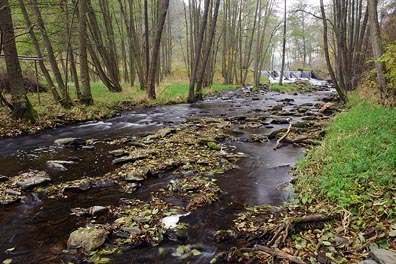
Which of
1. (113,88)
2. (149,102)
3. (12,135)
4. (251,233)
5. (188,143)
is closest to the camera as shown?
(251,233)

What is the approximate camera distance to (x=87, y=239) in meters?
3.29

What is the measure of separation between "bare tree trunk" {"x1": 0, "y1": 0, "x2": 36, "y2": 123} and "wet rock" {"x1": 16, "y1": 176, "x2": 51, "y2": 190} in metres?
5.54

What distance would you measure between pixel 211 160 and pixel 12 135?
684cm

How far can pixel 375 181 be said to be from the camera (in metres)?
3.65

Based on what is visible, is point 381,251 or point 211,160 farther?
point 211,160

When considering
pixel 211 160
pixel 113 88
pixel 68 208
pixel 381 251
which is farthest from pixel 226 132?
pixel 113 88

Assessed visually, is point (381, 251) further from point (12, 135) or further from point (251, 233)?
point (12, 135)

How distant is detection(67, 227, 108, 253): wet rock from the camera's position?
10.6 ft

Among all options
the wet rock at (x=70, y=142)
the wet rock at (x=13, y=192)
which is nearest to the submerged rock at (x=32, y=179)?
the wet rock at (x=13, y=192)

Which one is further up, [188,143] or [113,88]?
[113,88]

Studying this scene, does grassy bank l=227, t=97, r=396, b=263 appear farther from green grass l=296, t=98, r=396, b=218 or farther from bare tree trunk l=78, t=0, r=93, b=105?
bare tree trunk l=78, t=0, r=93, b=105

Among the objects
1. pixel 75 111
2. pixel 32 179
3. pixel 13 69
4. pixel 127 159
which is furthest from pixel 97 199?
pixel 75 111

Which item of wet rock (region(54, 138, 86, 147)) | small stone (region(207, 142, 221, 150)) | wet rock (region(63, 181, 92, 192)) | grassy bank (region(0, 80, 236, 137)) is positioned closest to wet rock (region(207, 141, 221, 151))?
small stone (region(207, 142, 221, 150))

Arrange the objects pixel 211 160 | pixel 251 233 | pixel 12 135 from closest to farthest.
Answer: pixel 251 233 → pixel 211 160 → pixel 12 135
